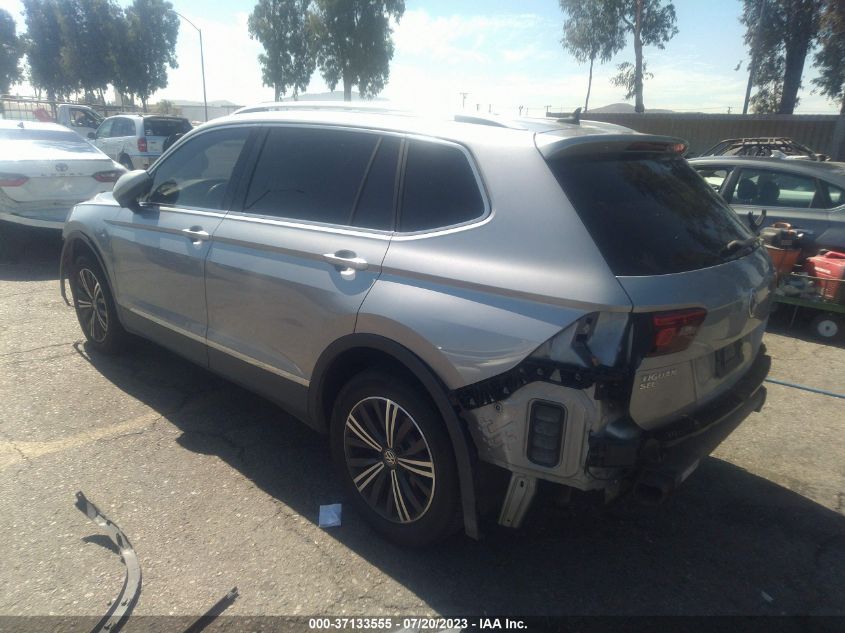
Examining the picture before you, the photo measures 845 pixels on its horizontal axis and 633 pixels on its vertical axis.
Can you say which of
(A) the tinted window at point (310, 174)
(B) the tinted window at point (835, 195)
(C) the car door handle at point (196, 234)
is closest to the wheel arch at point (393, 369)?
(A) the tinted window at point (310, 174)

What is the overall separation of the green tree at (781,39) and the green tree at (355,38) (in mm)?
17244

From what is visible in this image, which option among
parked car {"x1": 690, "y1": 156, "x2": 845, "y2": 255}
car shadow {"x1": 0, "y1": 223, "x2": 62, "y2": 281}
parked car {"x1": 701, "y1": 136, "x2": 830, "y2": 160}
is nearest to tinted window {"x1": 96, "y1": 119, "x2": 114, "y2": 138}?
car shadow {"x1": 0, "y1": 223, "x2": 62, "y2": 281}

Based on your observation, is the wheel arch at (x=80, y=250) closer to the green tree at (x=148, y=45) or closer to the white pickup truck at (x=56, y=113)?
the white pickup truck at (x=56, y=113)

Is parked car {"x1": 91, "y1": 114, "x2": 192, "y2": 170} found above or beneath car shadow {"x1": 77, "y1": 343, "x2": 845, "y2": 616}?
above

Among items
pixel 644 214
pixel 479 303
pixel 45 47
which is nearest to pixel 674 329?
pixel 644 214

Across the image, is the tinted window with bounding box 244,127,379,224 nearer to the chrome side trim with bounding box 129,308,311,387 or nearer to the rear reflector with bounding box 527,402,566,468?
the chrome side trim with bounding box 129,308,311,387

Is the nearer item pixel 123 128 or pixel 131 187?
pixel 131 187

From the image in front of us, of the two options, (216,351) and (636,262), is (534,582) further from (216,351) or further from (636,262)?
(216,351)

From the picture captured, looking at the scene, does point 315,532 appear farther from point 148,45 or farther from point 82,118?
point 148,45

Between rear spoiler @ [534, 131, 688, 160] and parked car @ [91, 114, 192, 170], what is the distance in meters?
15.3

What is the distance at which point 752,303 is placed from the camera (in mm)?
2809

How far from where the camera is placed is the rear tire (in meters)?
4.87

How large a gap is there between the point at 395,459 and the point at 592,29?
37.5 m

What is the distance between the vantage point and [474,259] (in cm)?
255
